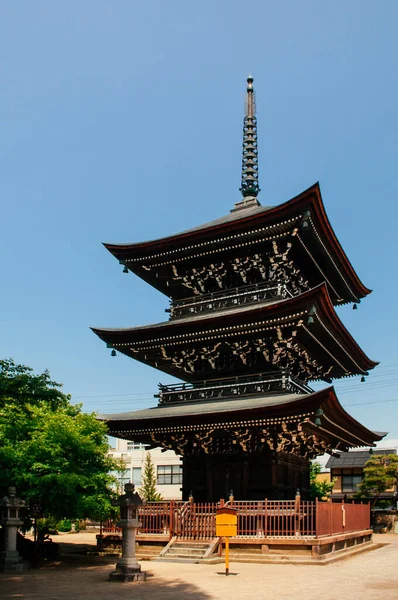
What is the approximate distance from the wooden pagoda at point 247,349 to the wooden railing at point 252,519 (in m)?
2.32

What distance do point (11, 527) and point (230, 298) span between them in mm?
14859

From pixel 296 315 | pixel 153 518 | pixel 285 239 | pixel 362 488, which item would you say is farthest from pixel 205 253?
pixel 362 488

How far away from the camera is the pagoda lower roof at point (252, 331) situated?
87.6 feet

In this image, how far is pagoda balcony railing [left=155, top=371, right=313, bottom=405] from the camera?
2816 centimetres

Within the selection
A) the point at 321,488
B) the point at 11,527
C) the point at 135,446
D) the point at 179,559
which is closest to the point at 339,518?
the point at 179,559

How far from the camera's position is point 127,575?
19.1 metres

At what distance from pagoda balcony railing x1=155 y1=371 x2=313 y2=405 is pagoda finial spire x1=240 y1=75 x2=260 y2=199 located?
511 inches

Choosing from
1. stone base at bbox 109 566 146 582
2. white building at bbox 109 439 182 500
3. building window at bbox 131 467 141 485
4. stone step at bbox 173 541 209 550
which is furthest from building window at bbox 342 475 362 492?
stone base at bbox 109 566 146 582

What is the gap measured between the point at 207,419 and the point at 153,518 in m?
5.13

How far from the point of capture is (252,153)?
4003 cm

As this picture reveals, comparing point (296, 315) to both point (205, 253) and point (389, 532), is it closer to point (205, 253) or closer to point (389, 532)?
point (205, 253)

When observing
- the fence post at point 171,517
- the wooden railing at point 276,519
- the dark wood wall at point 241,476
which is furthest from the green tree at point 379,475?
the fence post at point 171,517

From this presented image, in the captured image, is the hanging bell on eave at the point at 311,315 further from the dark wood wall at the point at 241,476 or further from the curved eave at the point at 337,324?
the dark wood wall at the point at 241,476

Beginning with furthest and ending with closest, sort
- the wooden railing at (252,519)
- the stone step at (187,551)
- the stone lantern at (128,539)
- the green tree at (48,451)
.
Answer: the stone step at (187,551)
the wooden railing at (252,519)
the green tree at (48,451)
the stone lantern at (128,539)
